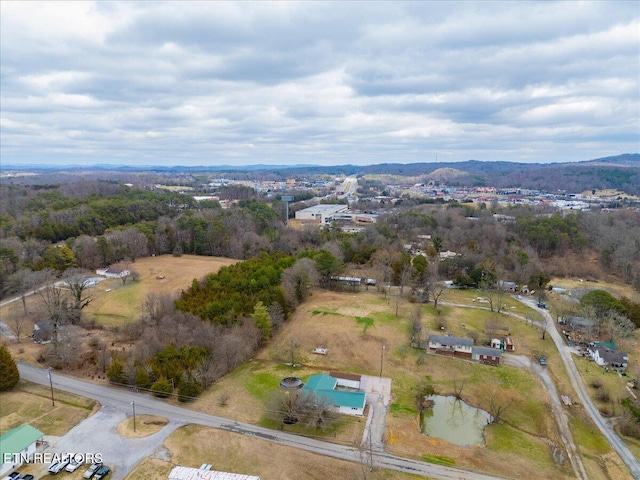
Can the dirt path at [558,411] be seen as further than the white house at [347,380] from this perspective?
No

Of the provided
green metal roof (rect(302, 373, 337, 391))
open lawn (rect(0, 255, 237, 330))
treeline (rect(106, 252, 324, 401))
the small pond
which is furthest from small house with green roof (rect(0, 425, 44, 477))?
the small pond

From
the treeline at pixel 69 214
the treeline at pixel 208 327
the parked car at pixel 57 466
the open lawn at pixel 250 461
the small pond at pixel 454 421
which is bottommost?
the small pond at pixel 454 421

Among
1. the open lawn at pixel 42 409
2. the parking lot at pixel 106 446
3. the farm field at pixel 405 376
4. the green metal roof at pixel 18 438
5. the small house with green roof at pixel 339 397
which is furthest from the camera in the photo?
the small house with green roof at pixel 339 397

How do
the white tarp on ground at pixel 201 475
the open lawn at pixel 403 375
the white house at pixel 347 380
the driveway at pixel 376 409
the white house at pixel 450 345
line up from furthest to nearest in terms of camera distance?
the white house at pixel 450 345
the white house at pixel 347 380
the driveway at pixel 376 409
the open lawn at pixel 403 375
the white tarp on ground at pixel 201 475

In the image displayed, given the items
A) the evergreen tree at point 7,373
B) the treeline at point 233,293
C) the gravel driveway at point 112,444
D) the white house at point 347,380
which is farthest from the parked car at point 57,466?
the white house at point 347,380

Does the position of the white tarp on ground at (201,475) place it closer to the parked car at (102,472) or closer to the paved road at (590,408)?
the parked car at (102,472)

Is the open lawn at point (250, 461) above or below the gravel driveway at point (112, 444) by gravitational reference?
above
